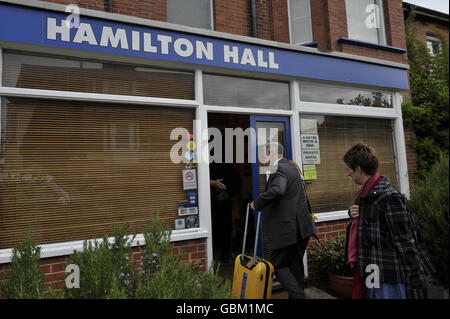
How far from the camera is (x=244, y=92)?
4.50 metres

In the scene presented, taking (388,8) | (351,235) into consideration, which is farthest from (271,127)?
(388,8)

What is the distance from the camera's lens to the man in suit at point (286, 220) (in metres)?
3.30

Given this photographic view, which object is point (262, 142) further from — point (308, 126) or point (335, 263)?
point (335, 263)

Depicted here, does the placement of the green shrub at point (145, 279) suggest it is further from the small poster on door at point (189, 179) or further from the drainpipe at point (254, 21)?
the drainpipe at point (254, 21)

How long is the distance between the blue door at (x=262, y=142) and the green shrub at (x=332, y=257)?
2.52 feet

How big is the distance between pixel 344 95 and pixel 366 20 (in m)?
2.20

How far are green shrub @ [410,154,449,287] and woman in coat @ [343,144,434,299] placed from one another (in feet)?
0.24

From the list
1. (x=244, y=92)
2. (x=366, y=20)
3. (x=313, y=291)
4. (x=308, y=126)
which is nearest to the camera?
(x=313, y=291)

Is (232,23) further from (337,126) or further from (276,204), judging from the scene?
(276,204)

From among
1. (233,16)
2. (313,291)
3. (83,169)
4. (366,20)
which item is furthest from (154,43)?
(366,20)

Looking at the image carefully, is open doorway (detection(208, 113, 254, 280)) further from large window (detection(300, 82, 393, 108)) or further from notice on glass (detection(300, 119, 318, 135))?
large window (detection(300, 82, 393, 108))

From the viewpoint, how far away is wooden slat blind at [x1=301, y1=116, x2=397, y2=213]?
4934 millimetres

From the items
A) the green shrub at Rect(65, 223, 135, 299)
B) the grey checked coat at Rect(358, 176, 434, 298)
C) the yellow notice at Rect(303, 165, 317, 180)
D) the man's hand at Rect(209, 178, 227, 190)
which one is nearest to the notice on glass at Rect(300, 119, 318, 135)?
the yellow notice at Rect(303, 165, 317, 180)

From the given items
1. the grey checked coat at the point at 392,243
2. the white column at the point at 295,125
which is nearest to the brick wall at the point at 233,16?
the white column at the point at 295,125
